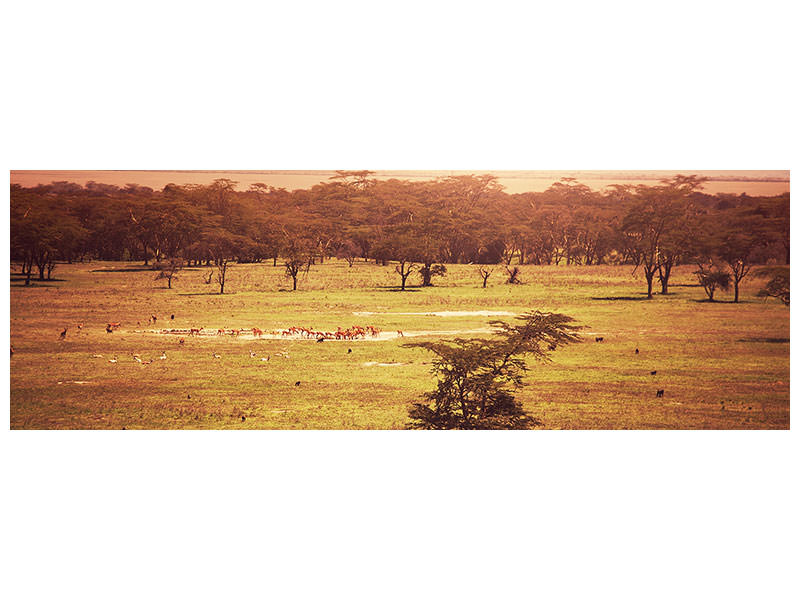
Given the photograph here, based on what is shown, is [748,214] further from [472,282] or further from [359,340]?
[359,340]

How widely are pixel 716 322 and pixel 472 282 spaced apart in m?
2.47

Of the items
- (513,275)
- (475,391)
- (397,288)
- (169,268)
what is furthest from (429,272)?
(169,268)

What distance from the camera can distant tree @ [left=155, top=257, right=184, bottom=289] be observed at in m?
8.56

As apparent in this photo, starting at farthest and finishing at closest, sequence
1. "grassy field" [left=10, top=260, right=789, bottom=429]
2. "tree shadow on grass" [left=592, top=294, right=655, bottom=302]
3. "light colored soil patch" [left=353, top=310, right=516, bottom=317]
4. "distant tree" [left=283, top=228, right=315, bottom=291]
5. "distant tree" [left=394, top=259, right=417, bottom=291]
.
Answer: "distant tree" [left=283, top=228, right=315, bottom=291]
"distant tree" [left=394, top=259, right=417, bottom=291]
"tree shadow on grass" [left=592, top=294, right=655, bottom=302]
"light colored soil patch" [left=353, top=310, right=516, bottom=317]
"grassy field" [left=10, top=260, right=789, bottom=429]

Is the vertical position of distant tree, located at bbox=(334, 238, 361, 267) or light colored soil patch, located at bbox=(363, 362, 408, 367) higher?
distant tree, located at bbox=(334, 238, 361, 267)

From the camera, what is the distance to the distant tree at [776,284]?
26.5 ft

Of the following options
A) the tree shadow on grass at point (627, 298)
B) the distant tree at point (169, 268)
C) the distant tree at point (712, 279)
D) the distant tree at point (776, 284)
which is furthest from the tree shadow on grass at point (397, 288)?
the distant tree at point (776, 284)

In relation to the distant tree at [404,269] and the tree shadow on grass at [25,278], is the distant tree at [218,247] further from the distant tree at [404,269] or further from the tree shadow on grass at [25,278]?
the distant tree at [404,269]

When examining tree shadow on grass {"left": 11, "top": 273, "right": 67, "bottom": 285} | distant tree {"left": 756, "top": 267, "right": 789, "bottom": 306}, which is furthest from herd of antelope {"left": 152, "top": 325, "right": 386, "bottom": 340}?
distant tree {"left": 756, "top": 267, "right": 789, "bottom": 306}

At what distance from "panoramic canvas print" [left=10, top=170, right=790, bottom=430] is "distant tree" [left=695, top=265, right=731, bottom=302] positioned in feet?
0.06

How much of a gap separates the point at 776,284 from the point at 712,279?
598 millimetres

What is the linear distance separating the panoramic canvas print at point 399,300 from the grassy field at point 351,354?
0.02 meters

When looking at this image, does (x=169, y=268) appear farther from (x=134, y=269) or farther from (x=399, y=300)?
(x=399, y=300)

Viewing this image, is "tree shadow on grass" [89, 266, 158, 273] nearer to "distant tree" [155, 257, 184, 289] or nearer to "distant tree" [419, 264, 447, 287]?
"distant tree" [155, 257, 184, 289]
